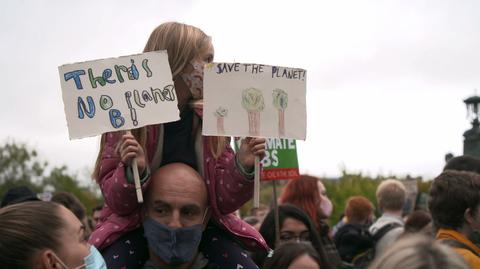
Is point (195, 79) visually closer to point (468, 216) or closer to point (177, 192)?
point (177, 192)

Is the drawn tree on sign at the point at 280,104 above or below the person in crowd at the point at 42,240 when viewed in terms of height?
above

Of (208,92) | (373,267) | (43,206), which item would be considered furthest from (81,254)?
(373,267)

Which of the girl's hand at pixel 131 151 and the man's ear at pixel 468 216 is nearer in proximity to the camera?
the girl's hand at pixel 131 151

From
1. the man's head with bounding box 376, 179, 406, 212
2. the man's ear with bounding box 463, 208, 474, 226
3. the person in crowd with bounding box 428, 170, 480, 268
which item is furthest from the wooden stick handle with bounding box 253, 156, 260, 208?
the man's head with bounding box 376, 179, 406, 212

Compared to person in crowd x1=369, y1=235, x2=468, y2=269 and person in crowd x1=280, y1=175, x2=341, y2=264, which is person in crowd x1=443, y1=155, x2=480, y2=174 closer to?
person in crowd x1=280, y1=175, x2=341, y2=264

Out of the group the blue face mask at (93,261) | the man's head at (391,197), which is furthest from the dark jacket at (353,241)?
the blue face mask at (93,261)

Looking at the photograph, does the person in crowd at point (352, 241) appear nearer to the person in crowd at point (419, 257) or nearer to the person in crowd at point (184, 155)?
the person in crowd at point (184, 155)

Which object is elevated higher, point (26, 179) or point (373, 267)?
point (373, 267)

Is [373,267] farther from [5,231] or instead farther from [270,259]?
[270,259]

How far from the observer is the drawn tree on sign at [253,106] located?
3.54 meters

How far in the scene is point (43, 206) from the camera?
291 centimetres

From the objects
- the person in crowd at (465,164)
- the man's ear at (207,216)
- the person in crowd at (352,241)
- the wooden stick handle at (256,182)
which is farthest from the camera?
the person in crowd at (352,241)

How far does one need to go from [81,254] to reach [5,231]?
0.29 meters

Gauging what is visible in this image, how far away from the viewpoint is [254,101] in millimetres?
3553
